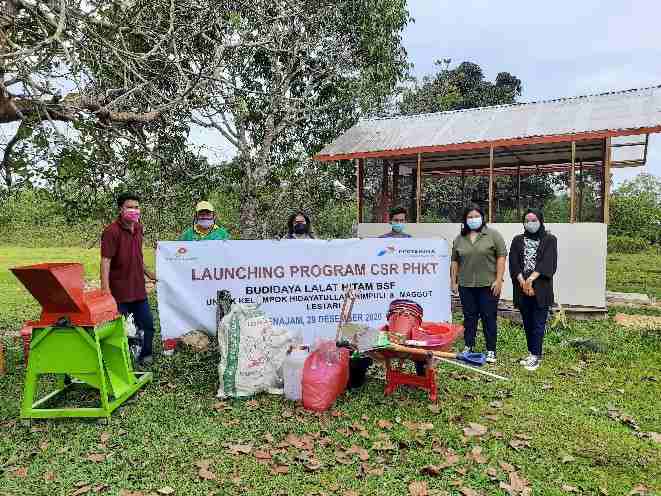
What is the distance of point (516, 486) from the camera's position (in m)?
3.25

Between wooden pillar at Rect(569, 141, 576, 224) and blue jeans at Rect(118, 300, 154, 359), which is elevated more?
wooden pillar at Rect(569, 141, 576, 224)

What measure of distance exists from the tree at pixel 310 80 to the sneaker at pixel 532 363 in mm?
8602

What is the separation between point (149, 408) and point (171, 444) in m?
0.76

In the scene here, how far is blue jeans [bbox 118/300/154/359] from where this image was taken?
5523 mm

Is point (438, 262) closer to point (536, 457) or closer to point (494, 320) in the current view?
point (494, 320)

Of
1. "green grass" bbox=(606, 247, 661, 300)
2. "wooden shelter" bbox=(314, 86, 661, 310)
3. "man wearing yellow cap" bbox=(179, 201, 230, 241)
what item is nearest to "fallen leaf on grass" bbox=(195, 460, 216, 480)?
"man wearing yellow cap" bbox=(179, 201, 230, 241)

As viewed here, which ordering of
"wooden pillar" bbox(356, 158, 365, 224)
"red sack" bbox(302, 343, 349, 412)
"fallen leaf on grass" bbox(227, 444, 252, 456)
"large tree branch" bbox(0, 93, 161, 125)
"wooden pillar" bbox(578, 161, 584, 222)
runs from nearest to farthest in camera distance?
"fallen leaf on grass" bbox(227, 444, 252, 456)
"red sack" bbox(302, 343, 349, 412)
"large tree branch" bbox(0, 93, 161, 125)
"wooden pillar" bbox(578, 161, 584, 222)
"wooden pillar" bbox(356, 158, 365, 224)

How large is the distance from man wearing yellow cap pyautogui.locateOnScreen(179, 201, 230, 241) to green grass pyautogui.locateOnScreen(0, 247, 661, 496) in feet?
4.64

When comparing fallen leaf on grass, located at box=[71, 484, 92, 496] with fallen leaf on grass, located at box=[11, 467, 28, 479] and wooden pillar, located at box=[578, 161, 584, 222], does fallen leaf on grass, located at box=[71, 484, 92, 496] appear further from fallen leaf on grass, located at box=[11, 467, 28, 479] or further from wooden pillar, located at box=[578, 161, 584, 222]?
wooden pillar, located at box=[578, 161, 584, 222]

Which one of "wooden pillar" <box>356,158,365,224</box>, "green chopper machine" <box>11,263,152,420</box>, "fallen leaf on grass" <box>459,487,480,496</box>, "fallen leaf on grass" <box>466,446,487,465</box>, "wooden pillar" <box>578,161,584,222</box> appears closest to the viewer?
"fallen leaf on grass" <box>459,487,480,496</box>

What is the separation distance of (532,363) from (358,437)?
103 inches

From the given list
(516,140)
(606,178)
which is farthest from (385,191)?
(606,178)

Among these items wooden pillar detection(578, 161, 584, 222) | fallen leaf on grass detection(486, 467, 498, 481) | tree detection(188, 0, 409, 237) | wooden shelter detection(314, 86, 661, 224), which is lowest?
fallen leaf on grass detection(486, 467, 498, 481)

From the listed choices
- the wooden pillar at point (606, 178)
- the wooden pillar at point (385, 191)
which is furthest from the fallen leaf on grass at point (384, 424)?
the wooden pillar at point (385, 191)
